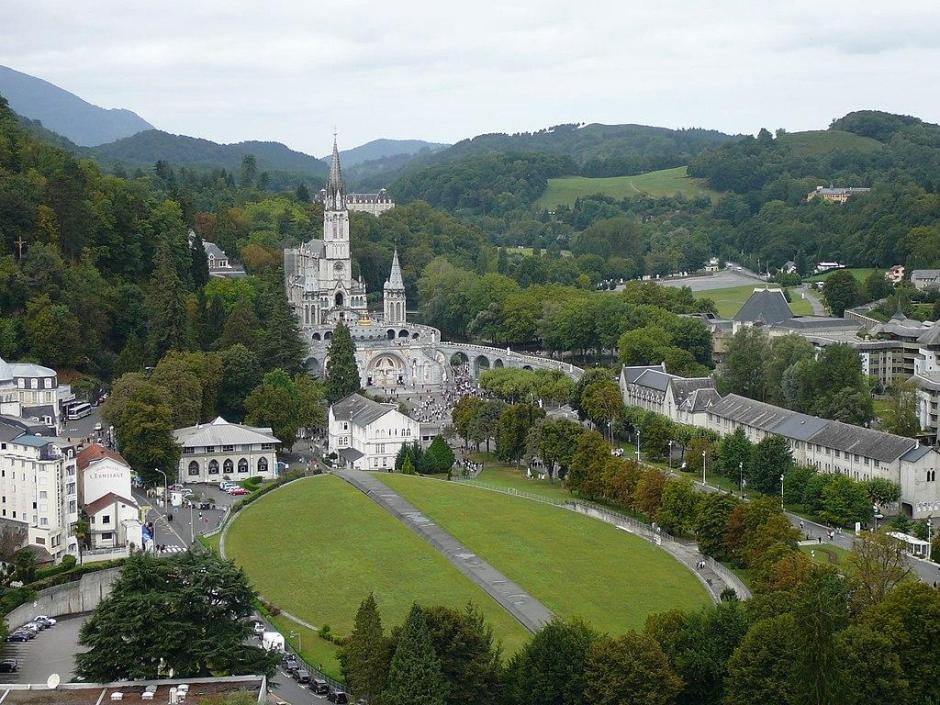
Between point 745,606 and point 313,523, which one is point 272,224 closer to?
point 313,523

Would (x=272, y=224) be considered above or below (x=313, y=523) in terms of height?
above

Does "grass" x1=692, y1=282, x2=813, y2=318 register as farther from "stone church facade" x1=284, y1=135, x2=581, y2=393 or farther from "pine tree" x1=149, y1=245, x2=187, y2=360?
"pine tree" x1=149, y1=245, x2=187, y2=360

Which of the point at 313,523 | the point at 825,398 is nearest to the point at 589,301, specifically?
the point at 825,398

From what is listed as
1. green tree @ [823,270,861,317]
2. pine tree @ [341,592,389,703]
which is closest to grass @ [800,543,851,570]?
pine tree @ [341,592,389,703]

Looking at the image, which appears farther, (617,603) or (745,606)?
(617,603)

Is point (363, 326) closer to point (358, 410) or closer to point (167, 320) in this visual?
point (167, 320)

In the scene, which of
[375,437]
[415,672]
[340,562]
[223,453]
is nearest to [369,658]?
[415,672]

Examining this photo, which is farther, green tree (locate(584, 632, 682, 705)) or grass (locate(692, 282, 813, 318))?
grass (locate(692, 282, 813, 318))
